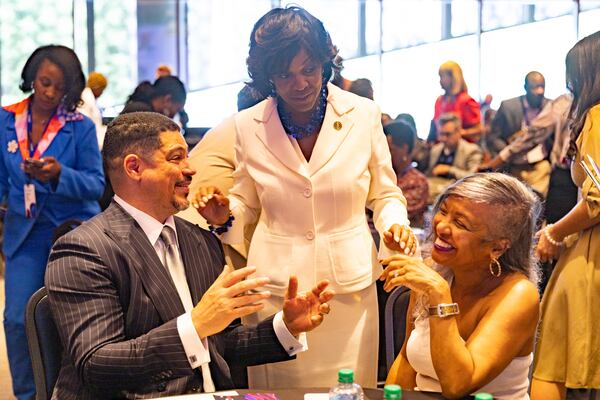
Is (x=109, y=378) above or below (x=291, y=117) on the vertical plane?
below

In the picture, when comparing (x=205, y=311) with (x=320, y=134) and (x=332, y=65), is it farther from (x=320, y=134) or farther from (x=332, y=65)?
(x=332, y=65)

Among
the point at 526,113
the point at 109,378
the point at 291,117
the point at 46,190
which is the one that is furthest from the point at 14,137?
the point at 526,113

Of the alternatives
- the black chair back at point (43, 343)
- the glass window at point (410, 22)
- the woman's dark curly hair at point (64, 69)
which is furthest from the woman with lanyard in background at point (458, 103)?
the black chair back at point (43, 343)

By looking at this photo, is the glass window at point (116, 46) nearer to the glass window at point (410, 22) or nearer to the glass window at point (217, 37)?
the glass window at point (217, 37)

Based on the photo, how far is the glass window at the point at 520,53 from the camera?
11836 mm

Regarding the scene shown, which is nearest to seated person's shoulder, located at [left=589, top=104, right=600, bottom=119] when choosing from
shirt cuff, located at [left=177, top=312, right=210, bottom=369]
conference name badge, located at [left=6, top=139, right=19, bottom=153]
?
shirt cuff, located at [left=177, top=312, right=210, bottom=369]

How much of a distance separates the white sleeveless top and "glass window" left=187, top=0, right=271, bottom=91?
12006mm

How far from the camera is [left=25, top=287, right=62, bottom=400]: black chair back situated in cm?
250

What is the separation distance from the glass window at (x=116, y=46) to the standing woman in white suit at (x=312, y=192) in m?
10.9

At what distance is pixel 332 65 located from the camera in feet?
9.48

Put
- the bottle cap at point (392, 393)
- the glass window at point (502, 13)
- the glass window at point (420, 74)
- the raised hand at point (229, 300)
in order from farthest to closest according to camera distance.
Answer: the glass window at point (420, 74), the glass window at point (502, 13), the raised hand at point (229, 300), the bottle cap at point (392, 393)

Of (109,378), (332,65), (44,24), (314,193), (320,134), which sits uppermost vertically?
(44,24)

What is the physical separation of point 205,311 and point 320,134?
807mm

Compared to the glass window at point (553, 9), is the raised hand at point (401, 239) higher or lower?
lower
